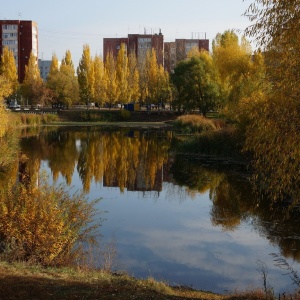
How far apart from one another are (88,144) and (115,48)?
75905 millimetres

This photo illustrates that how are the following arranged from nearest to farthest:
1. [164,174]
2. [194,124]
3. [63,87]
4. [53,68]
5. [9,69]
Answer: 1. [164,174]
2. [194,124]
3. [63,87]
4. [9,69]
5. [53,68]

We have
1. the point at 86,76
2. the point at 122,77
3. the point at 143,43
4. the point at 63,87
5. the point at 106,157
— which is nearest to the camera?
the point at 106,157

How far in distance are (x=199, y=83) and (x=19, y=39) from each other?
4338cm

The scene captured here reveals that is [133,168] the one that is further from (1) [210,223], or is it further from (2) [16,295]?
(2) [16,295]

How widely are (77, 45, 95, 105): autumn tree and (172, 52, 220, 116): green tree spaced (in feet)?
58.0

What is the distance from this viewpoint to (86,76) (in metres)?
75.6

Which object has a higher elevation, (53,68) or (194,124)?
(53,68)

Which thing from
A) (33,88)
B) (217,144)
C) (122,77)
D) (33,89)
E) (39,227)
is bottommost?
(39,227)

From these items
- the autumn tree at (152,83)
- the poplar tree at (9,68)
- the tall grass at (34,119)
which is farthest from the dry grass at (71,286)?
the poplar tree at (9,68)

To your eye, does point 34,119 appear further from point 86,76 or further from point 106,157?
point 106,157

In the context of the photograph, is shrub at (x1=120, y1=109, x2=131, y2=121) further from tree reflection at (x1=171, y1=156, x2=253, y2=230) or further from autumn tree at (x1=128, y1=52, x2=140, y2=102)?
tree reflection at (x1=171, y1=156, x2=253, y2=230)

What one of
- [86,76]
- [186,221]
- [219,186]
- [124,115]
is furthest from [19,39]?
[186,221]

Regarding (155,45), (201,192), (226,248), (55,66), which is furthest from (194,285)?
(155,45)

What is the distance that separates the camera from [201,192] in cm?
2134
